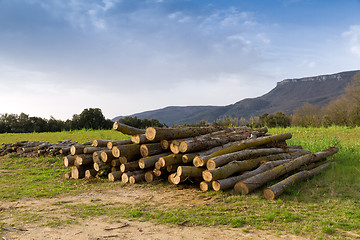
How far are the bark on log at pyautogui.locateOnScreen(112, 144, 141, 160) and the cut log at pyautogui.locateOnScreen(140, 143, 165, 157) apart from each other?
264 millimetres

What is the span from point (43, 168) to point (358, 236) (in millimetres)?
11348

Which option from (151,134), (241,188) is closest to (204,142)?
(151,134)

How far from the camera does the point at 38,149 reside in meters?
14.3

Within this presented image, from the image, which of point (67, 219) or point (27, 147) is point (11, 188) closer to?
point (67, 219)

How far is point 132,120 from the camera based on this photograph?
33.2 meters

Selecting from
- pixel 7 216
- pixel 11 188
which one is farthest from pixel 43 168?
pixel 7 216

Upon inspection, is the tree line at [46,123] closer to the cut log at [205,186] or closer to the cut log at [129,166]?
the cut log at [129,166]

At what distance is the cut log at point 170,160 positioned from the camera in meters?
7.47

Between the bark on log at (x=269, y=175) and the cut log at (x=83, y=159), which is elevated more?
the cut log at (x=83, y=159)

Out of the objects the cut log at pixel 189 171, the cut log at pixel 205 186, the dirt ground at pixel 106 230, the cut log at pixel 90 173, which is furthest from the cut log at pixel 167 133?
the cut log at pixel 90 173

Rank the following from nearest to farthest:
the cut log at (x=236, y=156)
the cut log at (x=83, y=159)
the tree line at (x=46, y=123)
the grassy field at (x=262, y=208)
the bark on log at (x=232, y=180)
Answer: the grassy field at (x=262, y=208)
the bark on log at (x=232, y=180)
the cut log at (x=236, y=156)
the cut log at (x=83, y=159)
the tree line at (x=46, y=123)

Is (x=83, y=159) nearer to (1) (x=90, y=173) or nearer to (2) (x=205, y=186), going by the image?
(1) (x=90, y=173)

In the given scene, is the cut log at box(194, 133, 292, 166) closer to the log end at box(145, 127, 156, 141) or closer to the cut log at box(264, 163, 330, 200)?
the log end at box(145, 127, 156, 141)

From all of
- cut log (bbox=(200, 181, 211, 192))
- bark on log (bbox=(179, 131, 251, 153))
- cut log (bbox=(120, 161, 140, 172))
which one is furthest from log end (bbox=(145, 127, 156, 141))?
cut log (bbox=(200, 181, 211, 192))
